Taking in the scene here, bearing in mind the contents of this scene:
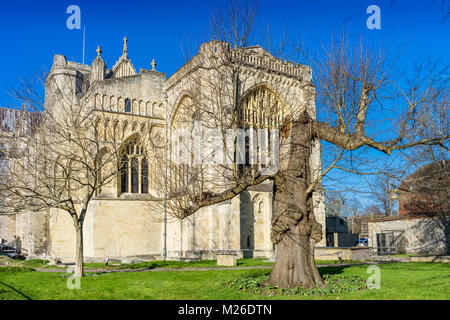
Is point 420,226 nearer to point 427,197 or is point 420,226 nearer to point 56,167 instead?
point 427,197

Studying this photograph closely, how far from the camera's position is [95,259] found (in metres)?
23.4

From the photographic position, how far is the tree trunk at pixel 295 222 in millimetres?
9805

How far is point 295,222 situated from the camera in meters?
9.83

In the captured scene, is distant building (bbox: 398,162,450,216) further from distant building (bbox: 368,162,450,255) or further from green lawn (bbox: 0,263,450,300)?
green lawn (bbox: 0,263,450,300)

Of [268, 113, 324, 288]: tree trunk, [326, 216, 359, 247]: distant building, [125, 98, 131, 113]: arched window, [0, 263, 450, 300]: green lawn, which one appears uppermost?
[125, 98, 131, 113]: arched window

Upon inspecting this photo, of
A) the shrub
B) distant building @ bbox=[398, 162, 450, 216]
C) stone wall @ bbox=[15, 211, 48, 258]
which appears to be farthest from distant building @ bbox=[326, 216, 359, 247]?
the shrub

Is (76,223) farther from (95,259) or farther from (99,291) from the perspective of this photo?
(95,259)

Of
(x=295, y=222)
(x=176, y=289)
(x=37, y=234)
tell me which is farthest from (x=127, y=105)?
(x=295, y=222)

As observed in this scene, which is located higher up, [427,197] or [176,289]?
[427,197]

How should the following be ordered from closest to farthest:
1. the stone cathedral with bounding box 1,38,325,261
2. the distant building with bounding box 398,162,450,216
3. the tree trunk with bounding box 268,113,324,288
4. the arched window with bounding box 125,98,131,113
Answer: the tree trunk with bounding box 268,113,324,288
the stone cathedral with bounding box 1,38,325,261
the distant building with bounding box 398,162,450,216
the arched window with bounding box 125,98,131,113

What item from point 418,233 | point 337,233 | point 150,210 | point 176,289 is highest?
point 150,210

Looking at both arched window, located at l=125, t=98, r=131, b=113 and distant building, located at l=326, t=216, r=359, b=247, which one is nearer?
arched window, located at l=125, t=98, r=131, b=113

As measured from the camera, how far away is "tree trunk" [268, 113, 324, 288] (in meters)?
9.80
